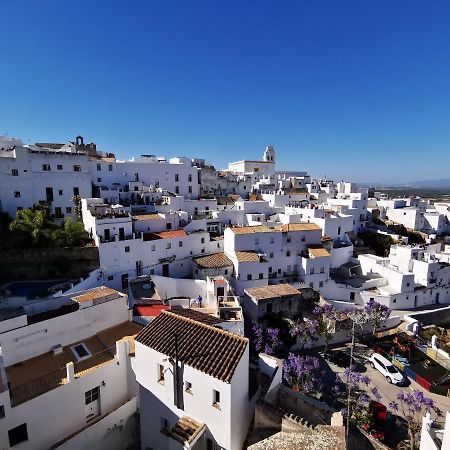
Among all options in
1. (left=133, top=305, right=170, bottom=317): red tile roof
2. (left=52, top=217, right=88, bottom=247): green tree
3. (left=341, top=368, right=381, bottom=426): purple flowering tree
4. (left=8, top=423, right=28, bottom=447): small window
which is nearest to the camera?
(left=8, top=423, right=28, bottom=447): small window

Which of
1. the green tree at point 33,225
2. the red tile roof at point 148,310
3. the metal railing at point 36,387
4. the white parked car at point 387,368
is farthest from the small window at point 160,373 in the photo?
the green tree at point 33,225

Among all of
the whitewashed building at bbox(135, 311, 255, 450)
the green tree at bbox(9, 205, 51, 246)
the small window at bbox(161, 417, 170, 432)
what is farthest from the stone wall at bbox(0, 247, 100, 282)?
the small window at bbox(161, 417, 170, 432)

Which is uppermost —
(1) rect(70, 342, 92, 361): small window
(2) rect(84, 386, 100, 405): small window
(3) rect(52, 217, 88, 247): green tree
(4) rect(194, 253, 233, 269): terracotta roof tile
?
(3) rect(52, 217, 88, 247): green tree

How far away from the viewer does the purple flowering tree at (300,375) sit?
2103 cm

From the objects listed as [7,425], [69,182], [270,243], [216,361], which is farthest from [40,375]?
[69,182]

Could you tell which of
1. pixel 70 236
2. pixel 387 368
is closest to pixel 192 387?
pixel 387 368

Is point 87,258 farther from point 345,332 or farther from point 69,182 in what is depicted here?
point 345,332

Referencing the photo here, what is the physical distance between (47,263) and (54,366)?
15003 millimetres

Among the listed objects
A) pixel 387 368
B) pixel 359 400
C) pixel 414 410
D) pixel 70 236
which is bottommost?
pixel 387 368

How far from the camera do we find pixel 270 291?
96.0 feet

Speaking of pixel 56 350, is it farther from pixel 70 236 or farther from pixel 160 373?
pixel 70 236

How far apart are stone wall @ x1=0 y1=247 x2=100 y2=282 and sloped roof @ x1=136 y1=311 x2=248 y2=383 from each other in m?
16.5

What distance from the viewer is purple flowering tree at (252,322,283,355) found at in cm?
2380

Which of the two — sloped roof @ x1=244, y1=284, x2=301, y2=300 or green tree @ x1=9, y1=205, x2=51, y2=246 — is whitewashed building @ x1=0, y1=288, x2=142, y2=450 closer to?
green tree @ x1=9, y1=205, x2=51, y2=246
